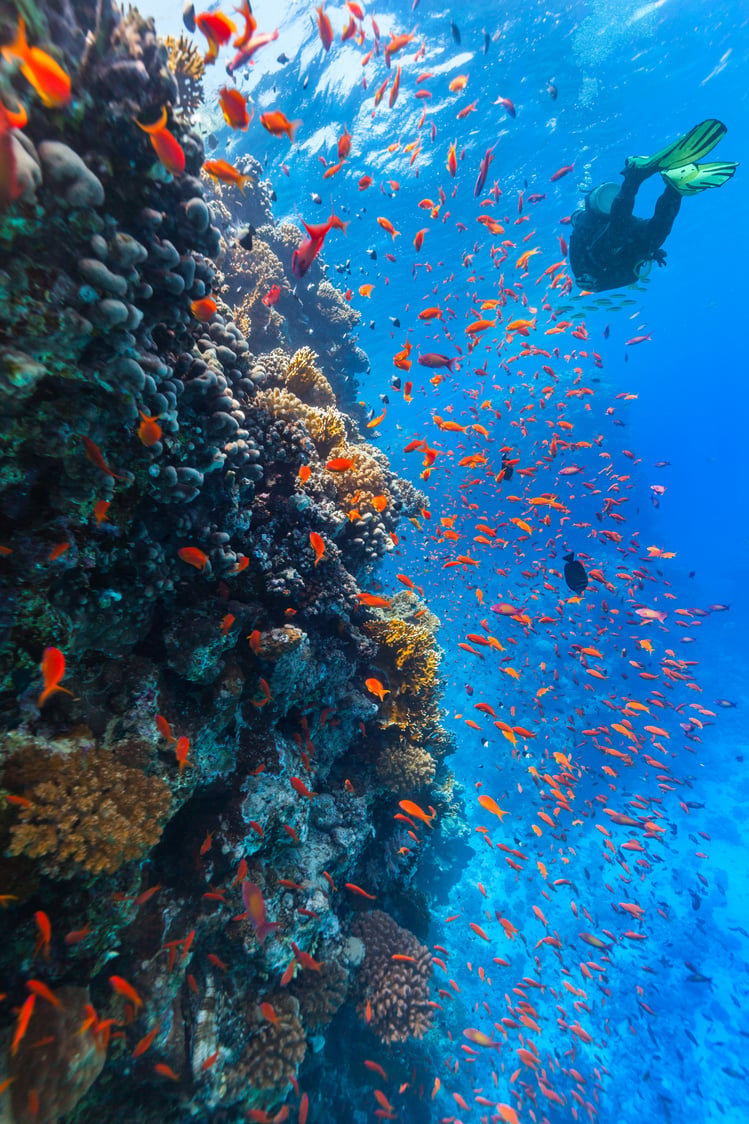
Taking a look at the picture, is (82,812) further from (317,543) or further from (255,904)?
(317,543)

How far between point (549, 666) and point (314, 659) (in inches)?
845

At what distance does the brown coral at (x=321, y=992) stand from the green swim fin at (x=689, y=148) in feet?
39.6

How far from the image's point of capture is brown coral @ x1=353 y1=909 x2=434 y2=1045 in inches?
257

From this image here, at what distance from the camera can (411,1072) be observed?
799cm

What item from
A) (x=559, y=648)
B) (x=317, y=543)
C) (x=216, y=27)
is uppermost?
(x=559, y=648)

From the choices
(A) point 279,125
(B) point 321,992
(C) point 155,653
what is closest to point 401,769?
(B) point 321,992

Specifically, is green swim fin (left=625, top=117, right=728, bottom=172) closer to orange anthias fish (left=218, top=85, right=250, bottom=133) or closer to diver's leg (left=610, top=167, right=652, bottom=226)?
diver's leg (left=610, top=167, right=652, bottom=226)

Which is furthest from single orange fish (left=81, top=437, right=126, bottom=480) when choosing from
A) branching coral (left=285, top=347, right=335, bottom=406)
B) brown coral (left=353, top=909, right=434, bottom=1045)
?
brown coral (left=353, top=909, right=434, bottom=1045)

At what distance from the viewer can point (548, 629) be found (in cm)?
2442

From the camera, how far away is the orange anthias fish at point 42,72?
1.98m

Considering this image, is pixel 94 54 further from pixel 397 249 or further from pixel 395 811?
pixel 397 249

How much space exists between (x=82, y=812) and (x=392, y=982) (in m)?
6.34

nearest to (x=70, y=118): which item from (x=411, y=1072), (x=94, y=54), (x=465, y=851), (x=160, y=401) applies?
(x=94, y=54)

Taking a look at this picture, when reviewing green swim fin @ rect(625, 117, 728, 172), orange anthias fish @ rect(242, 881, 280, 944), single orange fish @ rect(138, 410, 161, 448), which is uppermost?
green swim fin @ rect(625, 117, 728, 172)
